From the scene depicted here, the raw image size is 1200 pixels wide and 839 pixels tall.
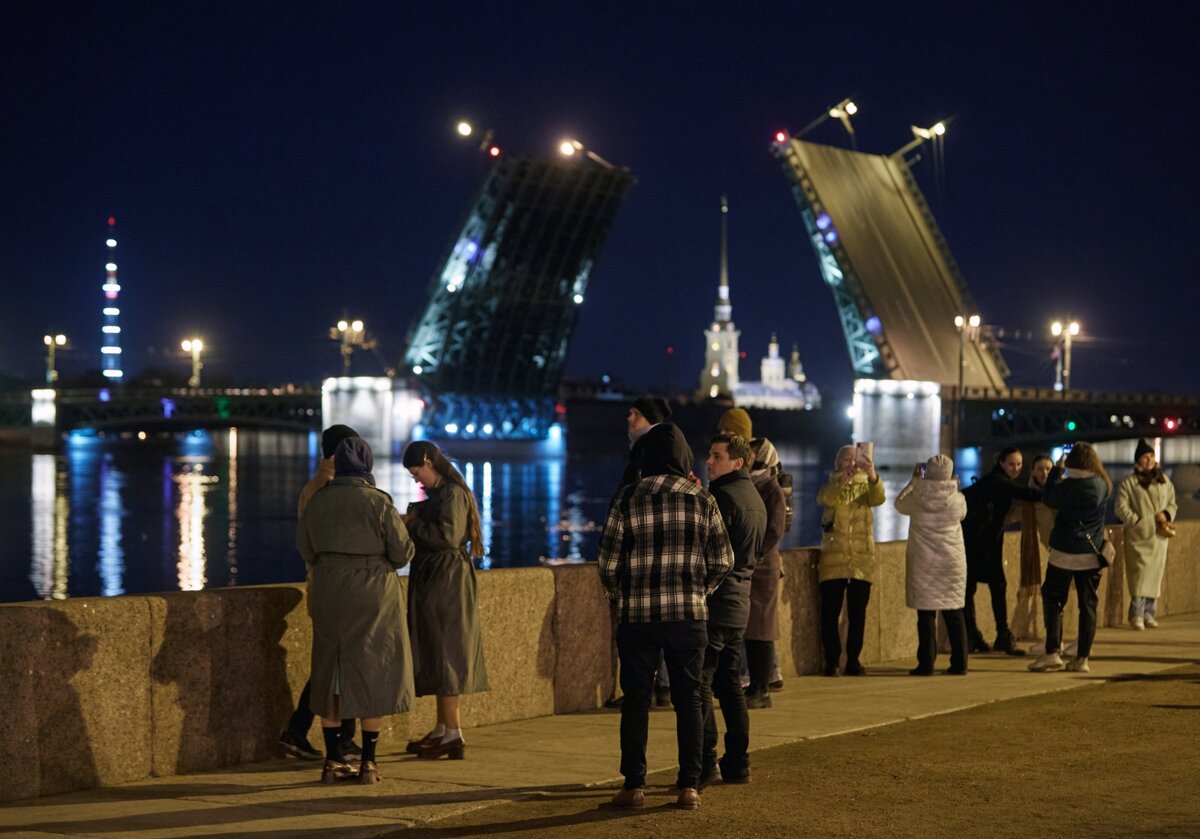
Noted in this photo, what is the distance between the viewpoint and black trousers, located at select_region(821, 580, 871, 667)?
9.24 metres

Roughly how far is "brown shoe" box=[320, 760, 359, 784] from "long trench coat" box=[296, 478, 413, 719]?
20 centimetres

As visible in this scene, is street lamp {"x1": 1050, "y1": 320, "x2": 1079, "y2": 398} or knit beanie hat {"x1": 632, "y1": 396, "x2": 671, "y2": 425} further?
street lamp {"x1": 1050, "y1": 320, "x2": 1079, "y2": 398}

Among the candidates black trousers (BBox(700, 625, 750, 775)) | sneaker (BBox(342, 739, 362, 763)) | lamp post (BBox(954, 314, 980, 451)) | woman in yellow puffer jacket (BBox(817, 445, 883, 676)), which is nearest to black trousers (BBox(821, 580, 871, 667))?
woman in yellow puffer jacket (BBox(817, 445, 883, 676))

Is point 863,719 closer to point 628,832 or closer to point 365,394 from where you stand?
→ point 628,832

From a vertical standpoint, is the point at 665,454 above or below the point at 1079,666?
above

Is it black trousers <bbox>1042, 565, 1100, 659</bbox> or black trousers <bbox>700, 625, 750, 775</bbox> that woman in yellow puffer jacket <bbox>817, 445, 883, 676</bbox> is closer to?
black trousers <bbox>1042, 565, 1100, 659</bbox>

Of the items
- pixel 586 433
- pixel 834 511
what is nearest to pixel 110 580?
pixel 834 511

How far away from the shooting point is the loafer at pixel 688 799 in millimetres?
5723

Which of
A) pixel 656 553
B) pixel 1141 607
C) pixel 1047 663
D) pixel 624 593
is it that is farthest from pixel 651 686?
pixel 1141 607

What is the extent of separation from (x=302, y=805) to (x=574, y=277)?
52848 millimetres

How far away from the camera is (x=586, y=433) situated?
111 metres

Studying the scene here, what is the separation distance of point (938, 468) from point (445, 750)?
3535 millimetres

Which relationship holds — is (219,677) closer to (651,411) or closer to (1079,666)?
(651,411)

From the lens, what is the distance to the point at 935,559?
9.32m
